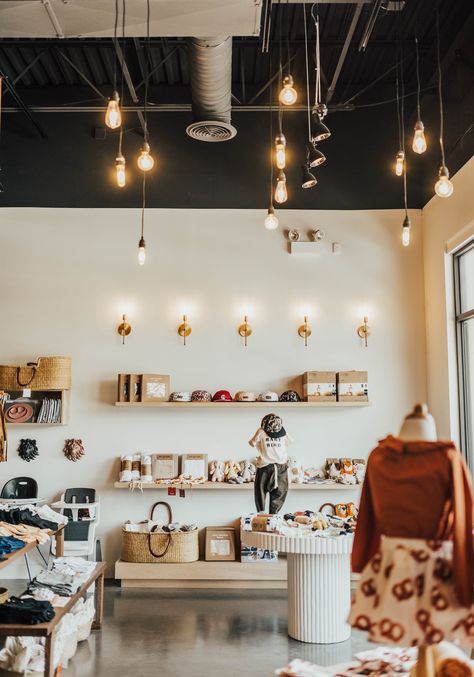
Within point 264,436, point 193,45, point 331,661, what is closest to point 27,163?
point 193,45

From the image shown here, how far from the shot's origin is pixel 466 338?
708 cm

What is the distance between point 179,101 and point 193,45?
2.34 m

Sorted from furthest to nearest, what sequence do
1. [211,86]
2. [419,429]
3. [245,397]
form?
[245,397] → [211,86] → [419,429]

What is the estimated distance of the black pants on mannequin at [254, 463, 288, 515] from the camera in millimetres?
6573

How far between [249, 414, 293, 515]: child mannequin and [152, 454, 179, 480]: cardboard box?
1.38m

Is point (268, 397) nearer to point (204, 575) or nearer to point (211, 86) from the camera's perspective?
point (204, 575)

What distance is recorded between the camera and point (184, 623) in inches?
231

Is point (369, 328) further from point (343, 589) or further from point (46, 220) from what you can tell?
point (46, 220)

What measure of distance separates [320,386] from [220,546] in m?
2.10

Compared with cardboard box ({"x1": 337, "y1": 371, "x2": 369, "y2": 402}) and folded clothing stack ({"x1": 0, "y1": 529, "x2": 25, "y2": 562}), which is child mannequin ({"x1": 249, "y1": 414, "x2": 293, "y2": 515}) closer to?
cardboard box ({"x1": 337, "y1": 371, "x2": 369, "y2": 402})

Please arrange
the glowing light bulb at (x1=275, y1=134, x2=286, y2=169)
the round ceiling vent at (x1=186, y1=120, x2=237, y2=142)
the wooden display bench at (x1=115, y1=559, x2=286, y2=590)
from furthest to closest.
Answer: the wooden display bench at (x1=115, y1=559, x2=286, y2=590) < the round ceiling vent at (x1=186, y1=120, x2=237, y2=142) < the glowing light bulb at (x1=275, y1=134, x2=286, y2=169)

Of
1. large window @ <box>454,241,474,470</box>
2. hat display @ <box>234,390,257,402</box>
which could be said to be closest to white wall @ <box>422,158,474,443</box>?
large window @ <box>454,241,474,470</box>

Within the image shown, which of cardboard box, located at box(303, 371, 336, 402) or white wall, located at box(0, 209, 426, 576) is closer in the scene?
cardboard box, located at box(303, 371, 336, 402)

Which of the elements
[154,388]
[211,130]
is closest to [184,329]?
[154,388]
